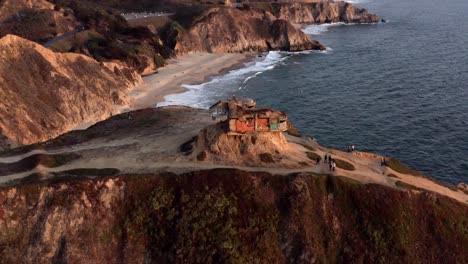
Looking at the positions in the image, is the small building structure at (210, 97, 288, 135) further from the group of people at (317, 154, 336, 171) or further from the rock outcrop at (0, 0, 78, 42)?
the rock outcrop at (0, 0, 78, 42)

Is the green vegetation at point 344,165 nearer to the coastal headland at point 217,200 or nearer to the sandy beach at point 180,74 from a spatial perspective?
the coastal headland at point 217,200

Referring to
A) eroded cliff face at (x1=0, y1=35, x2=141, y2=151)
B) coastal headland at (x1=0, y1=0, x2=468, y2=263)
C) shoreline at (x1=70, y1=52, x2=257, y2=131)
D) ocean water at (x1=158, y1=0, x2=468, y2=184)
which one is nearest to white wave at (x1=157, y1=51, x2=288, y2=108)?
A: ocean water at (x1=158, y1=0, x2=468, y2=184)

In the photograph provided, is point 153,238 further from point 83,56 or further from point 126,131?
point 83,56

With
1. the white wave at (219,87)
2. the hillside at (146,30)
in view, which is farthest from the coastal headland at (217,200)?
the hillside at (146,30)

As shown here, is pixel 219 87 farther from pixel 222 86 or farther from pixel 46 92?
pixel 46 92

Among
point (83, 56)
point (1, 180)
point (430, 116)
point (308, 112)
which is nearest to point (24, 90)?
point (83, 56)

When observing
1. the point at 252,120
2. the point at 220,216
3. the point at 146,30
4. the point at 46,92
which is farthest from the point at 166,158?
the point at 146,30
